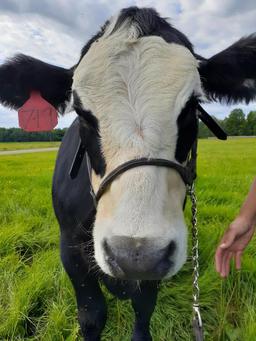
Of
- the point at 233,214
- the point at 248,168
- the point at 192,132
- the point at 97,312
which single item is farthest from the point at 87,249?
the point at 248,168

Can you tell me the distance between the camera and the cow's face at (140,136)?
139 cm

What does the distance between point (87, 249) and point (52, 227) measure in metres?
1.95

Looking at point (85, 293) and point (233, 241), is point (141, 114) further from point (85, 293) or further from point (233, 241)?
point (85, 293)

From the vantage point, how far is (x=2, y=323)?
2.70 metres

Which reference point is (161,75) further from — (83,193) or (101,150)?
(83,193)

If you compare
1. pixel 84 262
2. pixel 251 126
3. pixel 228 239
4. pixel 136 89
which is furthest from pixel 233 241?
pixel 251 126

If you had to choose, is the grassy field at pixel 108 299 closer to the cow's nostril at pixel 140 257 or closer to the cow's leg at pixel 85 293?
the cow's leg at pixel 85 293

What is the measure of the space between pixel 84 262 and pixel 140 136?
1137 mm

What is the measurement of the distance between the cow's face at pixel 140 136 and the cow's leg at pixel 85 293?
2.49 ft

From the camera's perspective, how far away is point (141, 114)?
5.25ft

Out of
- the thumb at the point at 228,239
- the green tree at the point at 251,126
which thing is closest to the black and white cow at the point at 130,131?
the thumb at the point at 228,239

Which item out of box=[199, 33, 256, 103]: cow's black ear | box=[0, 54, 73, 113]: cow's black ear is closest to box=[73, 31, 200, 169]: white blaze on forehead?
box=[199, 33, 256, 103]: cow's black ear

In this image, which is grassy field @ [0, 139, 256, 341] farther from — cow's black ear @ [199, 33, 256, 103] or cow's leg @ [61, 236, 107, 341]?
cow's black ear @ [199, 33, 256, 103]

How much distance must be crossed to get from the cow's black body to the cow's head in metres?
0.49
